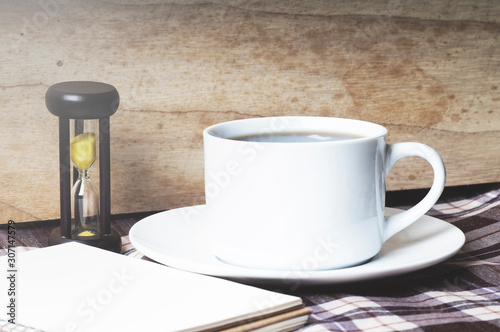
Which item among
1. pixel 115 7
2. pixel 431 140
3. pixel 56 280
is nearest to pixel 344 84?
pixel 431 140

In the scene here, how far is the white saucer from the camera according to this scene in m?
0.55

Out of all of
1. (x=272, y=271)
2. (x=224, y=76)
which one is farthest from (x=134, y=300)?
(x=224, y=76)

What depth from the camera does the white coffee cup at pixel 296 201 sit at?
559 millimetres

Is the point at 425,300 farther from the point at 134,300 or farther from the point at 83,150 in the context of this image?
the point at 83,150

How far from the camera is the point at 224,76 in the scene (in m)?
0.83

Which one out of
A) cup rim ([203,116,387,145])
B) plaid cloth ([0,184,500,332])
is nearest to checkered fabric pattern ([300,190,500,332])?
plaid cloth ([0,184,500,332])

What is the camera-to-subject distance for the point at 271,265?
568 mm

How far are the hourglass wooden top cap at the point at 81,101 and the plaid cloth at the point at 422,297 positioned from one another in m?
0.16

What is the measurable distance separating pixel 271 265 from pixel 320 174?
9 centimetres

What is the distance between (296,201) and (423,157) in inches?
5.4

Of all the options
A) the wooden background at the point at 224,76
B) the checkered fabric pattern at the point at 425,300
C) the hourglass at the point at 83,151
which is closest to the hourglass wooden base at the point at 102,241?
the hourglass at the point at 83,151

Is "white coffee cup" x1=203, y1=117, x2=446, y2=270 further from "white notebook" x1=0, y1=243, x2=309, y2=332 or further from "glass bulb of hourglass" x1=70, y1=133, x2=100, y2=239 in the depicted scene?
"glass bulb of hourglass" x1=70, y1=133, x2=100, y2=239

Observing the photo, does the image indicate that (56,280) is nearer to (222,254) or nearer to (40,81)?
(222,254)

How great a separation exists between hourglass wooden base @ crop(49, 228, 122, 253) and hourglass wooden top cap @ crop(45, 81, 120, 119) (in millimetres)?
129
